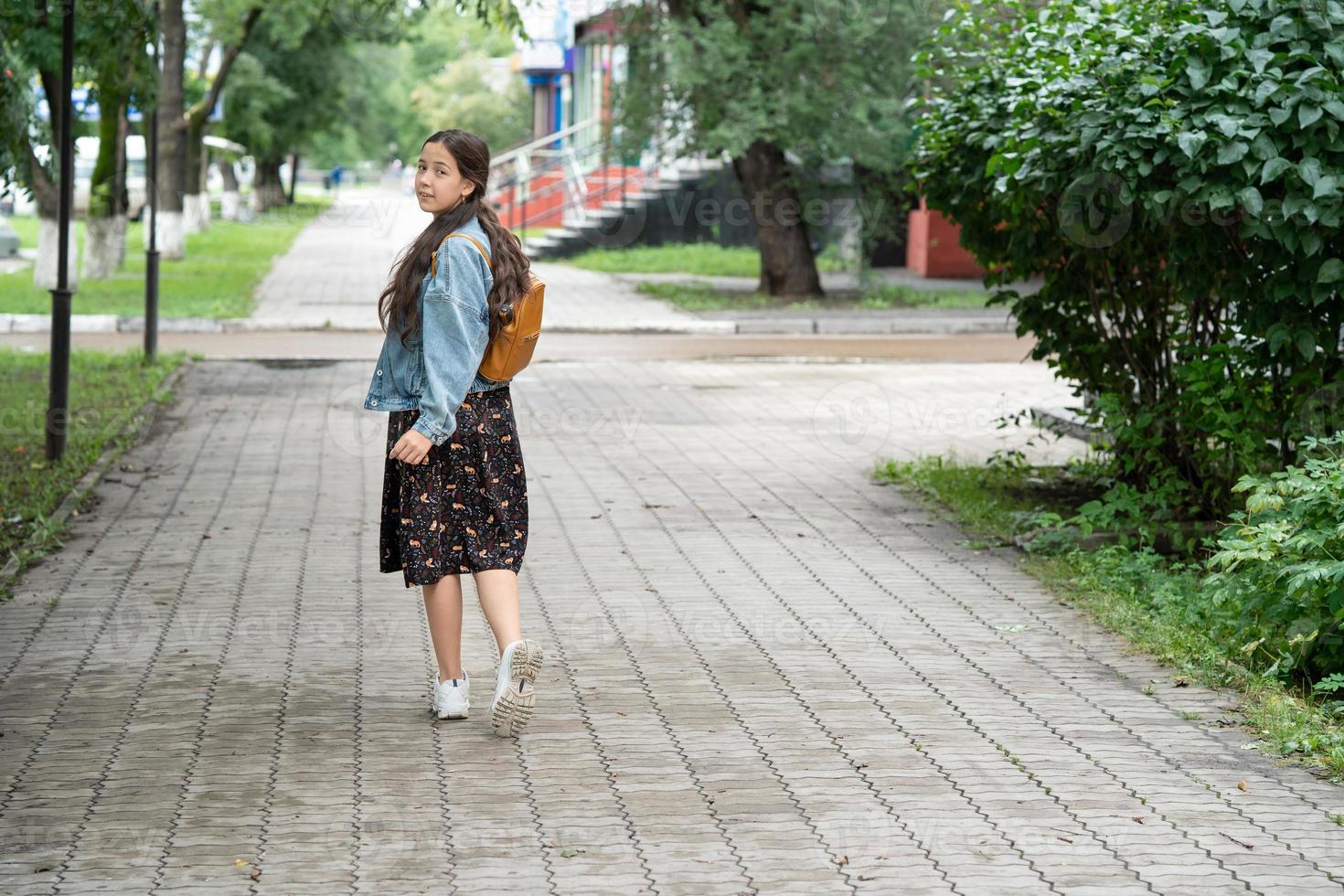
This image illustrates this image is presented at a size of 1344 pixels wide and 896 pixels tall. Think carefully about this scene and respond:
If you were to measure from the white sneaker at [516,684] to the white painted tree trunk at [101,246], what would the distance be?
20456 mm

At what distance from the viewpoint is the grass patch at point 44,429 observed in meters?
8.23

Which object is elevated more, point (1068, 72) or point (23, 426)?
point (1068, 72)

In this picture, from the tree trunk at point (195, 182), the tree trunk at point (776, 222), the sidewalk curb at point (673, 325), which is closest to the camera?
the sidewalk curb at point (673, 325)

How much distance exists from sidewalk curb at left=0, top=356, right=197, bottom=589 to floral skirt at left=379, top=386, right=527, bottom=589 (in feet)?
9.08

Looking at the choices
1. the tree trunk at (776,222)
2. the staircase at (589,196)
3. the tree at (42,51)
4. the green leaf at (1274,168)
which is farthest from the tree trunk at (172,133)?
the green leaf at (1274,168)

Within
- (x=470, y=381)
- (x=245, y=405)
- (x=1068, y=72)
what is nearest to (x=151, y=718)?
(x=470, y=381)

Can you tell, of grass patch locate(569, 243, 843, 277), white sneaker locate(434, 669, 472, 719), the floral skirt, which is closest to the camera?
the floral skirt

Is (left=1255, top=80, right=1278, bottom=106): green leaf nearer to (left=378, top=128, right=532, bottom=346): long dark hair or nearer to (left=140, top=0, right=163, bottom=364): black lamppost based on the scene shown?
(left=378, top=128, right=532, bottom=346): long dark hair

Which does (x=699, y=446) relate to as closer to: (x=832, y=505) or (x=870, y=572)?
(x=832, y=505)

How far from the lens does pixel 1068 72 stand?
7.22 m

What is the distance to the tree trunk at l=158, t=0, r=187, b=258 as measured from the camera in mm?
28703

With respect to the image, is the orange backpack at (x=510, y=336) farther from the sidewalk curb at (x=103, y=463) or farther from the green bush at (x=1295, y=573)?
the sidewalk curb at (x=103, y=463)

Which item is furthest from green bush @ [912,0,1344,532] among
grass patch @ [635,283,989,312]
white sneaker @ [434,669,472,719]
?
grass patch @ [635,283,989,312]

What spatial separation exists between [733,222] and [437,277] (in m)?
28.3
